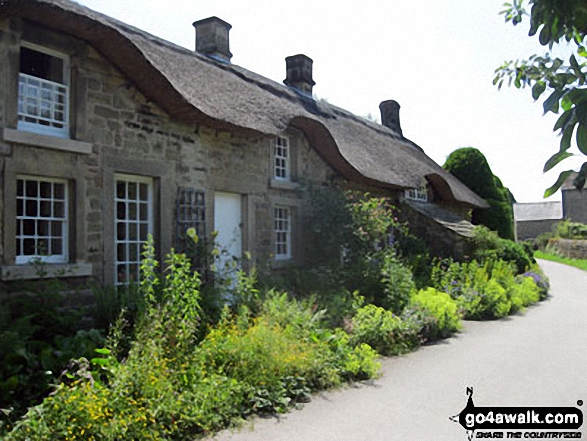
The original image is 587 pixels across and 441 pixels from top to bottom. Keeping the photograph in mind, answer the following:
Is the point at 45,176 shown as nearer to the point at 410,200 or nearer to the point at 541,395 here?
the point at 541,395

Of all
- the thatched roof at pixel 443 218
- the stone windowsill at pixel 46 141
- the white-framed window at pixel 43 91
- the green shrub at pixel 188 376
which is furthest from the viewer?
the thatched roof at pixel 443 218

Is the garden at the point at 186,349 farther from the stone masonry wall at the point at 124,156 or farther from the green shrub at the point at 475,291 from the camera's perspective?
the green shrub at the point at 475,291

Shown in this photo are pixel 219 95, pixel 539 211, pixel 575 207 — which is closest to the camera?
pixel 219 95

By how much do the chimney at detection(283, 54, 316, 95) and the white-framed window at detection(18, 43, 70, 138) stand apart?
10725mm

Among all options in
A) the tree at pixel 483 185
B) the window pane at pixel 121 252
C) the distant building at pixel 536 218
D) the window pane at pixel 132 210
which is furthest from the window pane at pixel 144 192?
the distant building at pixel 536 218

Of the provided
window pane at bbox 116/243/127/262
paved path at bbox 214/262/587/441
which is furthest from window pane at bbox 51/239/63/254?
paved path at bbox 214/262/587/441

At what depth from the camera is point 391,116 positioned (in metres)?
24.1

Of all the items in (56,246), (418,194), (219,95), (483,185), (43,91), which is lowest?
(56,246)

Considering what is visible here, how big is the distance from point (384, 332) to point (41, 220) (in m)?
5.22

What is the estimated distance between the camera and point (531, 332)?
9938 mm

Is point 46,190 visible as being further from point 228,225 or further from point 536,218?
point 536,218

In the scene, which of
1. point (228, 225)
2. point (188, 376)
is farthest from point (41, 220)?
point (228, 225)

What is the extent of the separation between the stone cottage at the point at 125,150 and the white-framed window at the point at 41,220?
1 centimetres

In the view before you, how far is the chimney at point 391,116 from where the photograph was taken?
2402cm
